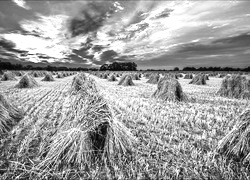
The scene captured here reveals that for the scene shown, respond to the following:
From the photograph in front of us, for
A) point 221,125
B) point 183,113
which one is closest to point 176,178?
point 221,125

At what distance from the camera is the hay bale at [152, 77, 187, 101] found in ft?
24.7

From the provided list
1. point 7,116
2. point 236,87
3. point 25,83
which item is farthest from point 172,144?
point 25,83

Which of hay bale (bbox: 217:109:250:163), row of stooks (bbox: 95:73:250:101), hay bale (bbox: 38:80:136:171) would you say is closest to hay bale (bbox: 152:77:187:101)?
row of stooks (bbox: 95:73:250:101)

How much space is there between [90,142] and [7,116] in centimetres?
288

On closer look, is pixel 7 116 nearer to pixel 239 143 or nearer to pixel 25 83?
pixel 239 143

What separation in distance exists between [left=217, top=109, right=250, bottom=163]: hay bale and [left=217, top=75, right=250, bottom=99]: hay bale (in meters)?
7.60

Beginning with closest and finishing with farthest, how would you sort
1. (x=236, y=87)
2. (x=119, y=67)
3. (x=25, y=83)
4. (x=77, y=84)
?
(x=77, y=84) → (x=236, y=87) → (x=25, y=83) → (x=119, y=67)

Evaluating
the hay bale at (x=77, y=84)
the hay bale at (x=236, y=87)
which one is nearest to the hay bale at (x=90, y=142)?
the hay bale at (x=77, y=84)

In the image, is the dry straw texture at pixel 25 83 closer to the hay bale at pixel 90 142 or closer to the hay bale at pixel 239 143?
the hay bale at pixel 90 142

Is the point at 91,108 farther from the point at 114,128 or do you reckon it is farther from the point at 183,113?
the point at 183,113

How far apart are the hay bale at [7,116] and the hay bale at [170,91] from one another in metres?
6.14

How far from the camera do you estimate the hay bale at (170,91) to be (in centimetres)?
754

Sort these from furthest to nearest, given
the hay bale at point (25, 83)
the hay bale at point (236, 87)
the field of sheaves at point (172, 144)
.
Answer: the hay bale at point (25, 83) < the hay bale at point (236, 87) < the field of sheaves at point (172, 144)

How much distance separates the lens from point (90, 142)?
2414 mm
